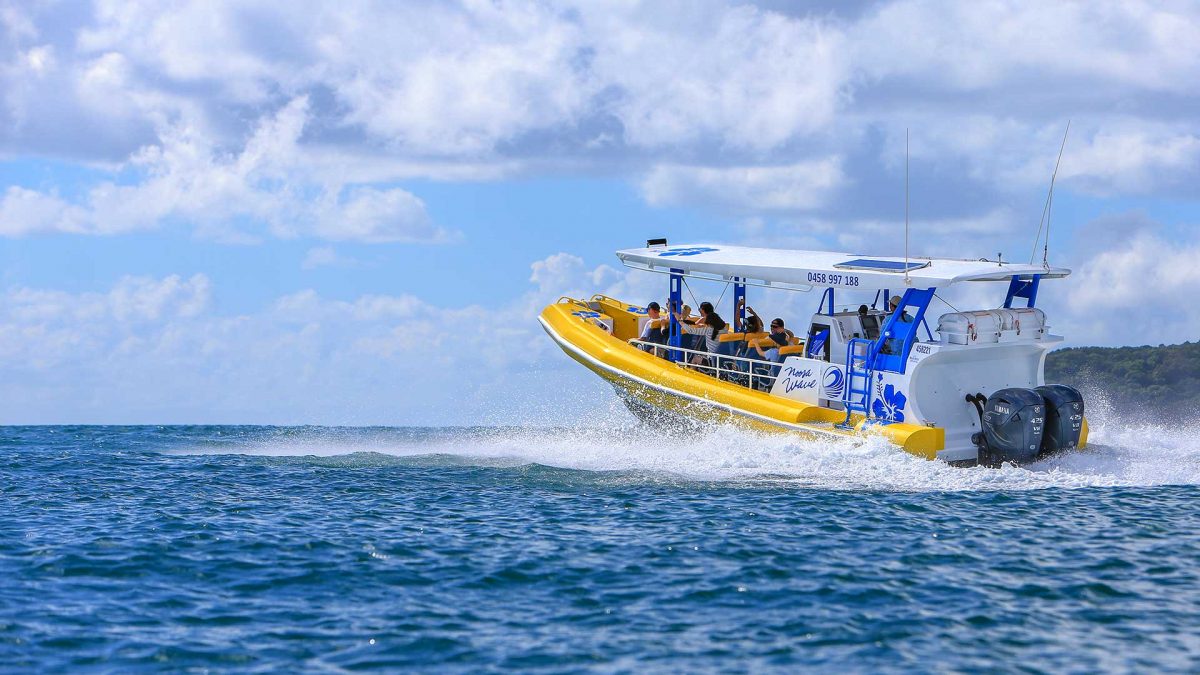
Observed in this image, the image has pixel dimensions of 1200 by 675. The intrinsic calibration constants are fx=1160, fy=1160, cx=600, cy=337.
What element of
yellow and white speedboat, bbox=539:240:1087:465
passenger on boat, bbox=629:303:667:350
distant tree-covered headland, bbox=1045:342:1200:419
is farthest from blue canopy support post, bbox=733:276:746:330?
distant tree-covered headland, bbox=1045:342:1200:419

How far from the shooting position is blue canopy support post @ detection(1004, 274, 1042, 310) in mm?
14938

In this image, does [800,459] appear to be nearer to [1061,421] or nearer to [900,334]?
[900,334]

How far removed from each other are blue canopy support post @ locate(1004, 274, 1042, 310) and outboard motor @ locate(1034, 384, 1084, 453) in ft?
4.23

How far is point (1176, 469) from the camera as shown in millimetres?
13914

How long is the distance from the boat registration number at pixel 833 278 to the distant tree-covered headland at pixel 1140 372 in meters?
29.3

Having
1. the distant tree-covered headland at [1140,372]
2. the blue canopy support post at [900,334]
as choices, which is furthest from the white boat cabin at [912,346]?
the distant tree-covered headland at [1140,372]

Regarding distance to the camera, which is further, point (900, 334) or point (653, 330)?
point (653, 330)

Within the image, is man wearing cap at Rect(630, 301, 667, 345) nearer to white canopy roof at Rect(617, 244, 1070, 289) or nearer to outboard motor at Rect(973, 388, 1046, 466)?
white canopy roof at Rect(617, 244, 1070, 289)

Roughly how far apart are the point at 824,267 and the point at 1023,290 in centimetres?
262

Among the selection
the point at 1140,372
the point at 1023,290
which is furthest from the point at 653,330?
the point at 1140,372

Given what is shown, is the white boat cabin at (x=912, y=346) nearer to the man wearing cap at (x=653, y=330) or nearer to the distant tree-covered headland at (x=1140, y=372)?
the man wearing cap at (x=653, y=330)

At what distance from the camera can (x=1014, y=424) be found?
13.7 m

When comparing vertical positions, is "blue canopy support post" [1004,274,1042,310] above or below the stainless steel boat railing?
above

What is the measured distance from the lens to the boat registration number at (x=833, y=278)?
14453 mm
